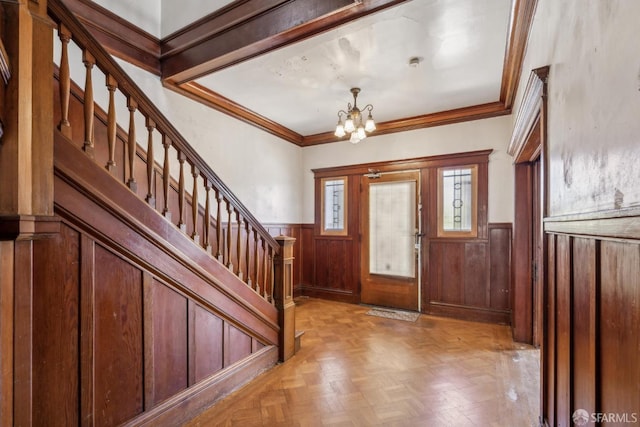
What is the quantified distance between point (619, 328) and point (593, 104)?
727 millimetres

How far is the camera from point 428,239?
407 cm

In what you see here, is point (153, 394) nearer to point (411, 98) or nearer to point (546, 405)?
point (546, 405)

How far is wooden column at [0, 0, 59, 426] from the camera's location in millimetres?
1075

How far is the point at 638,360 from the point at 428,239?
3418mm

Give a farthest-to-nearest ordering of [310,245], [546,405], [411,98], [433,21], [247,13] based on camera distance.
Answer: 1. [310,245]
2. [411,98]
3. [247,13]
4. [433,21]
5. [546,405]

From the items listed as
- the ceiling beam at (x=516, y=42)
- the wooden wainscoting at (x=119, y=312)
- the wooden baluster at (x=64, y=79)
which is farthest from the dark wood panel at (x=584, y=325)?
the wooden baluster at (x=64, y=79)

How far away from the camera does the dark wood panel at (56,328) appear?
1.29 m

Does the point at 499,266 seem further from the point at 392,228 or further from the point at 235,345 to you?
the point at 235,345

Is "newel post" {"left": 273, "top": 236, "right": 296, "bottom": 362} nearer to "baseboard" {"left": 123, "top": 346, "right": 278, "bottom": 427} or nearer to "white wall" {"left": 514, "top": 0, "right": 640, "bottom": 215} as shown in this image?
"baseboard" {"left": 123, "top": 346, "right": 278, "bottom": 427}

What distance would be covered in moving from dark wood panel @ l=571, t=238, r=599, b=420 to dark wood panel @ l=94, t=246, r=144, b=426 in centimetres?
210

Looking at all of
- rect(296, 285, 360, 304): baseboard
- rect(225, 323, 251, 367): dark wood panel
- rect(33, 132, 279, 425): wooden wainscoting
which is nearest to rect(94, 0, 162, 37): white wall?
rect(33, 132, 279, 425): wooden wainscoting

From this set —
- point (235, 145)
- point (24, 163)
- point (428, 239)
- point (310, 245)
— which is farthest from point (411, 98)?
point (24, 163)

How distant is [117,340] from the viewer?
158cm

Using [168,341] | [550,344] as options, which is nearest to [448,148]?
[550,344]
